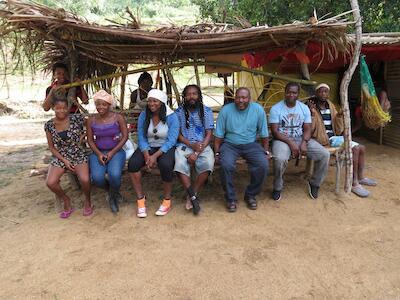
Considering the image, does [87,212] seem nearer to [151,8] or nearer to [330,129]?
[330,129]

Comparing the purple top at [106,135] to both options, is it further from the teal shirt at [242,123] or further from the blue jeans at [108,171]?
the teal shirt at [242,123]

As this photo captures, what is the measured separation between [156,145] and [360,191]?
2.45m

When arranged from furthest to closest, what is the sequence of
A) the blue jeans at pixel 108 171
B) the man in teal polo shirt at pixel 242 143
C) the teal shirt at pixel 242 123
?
the teal shirt at pixel 242 123, the man in teal polo shirt at pixel 242 143, the blue jeans at pixel 108 171

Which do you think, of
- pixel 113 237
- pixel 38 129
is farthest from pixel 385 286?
pixel 38 129

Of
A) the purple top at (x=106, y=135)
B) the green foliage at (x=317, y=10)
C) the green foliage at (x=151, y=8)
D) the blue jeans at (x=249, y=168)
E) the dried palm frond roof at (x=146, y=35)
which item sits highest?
the green foliage at (x=151, y=8)

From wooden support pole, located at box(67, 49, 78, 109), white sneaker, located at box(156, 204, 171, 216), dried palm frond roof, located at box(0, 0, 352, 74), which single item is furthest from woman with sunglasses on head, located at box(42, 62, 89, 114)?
white sneaker, located at box(156, 204, 171, 216)

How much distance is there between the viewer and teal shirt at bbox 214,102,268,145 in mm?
4074

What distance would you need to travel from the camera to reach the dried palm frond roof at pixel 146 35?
3.38 meters

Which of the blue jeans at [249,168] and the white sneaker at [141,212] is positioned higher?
the blue jeans at [249,168]

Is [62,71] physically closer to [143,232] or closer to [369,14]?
[143,232]

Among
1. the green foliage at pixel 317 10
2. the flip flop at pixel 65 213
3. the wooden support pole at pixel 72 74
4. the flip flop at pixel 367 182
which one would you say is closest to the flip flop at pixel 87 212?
the flip flop at pixel 65 213

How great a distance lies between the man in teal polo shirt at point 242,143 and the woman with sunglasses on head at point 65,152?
1.48 m

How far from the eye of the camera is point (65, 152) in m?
3.95

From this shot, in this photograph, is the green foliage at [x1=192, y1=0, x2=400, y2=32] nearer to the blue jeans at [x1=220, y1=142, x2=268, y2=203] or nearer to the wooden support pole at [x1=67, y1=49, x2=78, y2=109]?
the wooden support pole at [x1=67, y1=49, x2=78, y2=109]
